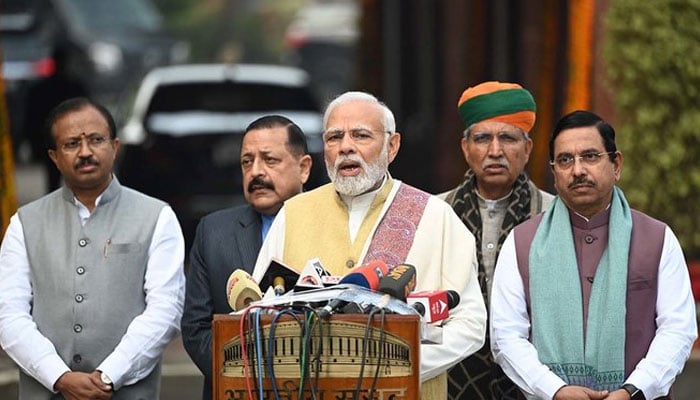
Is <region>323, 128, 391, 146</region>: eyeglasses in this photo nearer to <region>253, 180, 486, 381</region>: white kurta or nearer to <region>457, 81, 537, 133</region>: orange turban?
<region>253, 180, 486, 381</region>: white kurta

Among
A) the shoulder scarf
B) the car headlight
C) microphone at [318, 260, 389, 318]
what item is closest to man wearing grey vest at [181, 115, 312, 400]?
the shoulder scarf

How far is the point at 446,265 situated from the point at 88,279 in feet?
4.83

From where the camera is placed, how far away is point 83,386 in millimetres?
6828

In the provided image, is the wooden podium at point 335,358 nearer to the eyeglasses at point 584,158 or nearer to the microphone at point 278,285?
the microphone at point 278,285

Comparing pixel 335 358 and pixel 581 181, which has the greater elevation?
pixel 581 181

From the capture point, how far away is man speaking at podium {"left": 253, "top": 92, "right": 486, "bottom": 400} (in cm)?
650

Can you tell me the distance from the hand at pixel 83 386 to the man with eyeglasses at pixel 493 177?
1.42 meters

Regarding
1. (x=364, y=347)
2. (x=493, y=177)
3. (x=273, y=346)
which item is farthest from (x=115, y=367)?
(x=493, y=177)

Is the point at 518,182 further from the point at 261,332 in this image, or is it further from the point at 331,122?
the point at 261,332

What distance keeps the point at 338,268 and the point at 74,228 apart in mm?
1227

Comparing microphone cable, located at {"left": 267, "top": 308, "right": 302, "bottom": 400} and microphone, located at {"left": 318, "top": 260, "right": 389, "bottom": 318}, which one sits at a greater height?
microphone, located at {"left": 318, "top": 260, "right": 389, "bottom": 318}

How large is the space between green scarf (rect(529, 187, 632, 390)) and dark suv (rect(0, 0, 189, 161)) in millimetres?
17522

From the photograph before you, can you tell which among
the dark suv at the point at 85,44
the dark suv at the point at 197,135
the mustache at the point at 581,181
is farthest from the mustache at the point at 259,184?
the dark suv at the point at 85,44

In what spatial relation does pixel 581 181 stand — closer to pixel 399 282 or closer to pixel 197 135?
pixel 399 282
